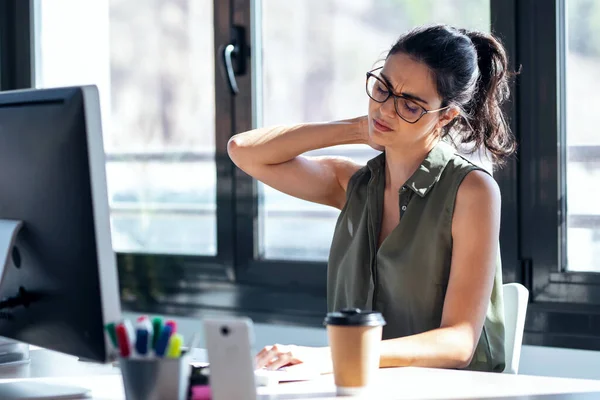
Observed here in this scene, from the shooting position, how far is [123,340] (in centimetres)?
117

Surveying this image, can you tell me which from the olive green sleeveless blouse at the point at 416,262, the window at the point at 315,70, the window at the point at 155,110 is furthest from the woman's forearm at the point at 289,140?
the window at the point at 155,110

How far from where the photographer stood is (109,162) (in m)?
3.31

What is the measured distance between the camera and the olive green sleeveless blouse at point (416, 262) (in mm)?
1891

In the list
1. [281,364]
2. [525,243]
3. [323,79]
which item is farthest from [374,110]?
[323,79]

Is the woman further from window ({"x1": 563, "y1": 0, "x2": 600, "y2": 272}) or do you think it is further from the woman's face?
window ({"x1": 563, "y1": 0, "x2": 600, "y2": 272})

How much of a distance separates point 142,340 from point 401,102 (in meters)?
0.93

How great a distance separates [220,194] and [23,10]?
1.17 metres

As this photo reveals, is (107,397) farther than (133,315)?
No

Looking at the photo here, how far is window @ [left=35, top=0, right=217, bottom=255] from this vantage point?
3.11 metres

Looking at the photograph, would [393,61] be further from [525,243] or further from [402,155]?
[525,243]

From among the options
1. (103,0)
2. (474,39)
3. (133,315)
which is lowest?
(133,315)

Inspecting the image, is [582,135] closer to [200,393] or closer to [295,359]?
[295,359]

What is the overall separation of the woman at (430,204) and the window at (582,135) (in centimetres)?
40

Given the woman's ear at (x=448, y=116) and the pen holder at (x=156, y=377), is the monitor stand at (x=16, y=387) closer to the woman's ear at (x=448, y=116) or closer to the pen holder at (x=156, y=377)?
the pen holder at (x=156, y=377)
